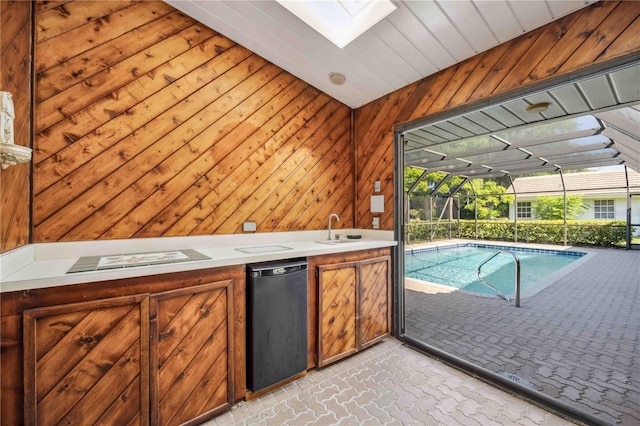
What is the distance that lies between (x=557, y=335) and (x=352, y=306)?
2.47 m

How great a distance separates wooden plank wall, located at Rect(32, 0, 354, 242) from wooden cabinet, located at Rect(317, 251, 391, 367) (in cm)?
86

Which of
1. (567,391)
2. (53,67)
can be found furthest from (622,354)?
(53,67)

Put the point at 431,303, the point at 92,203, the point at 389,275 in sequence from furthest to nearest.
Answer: the point at 431,303
the point at 389,275
the point at 92,203

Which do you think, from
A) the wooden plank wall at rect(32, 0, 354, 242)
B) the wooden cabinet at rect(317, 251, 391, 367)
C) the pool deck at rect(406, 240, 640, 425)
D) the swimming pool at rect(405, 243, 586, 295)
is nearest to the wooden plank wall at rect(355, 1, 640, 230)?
the wooden cabinet at rect(317, 251, 391, 367)

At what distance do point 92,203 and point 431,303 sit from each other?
4.20 meters

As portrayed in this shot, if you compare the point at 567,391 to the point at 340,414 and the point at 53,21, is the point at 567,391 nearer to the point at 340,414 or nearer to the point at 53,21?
the point at 340,414

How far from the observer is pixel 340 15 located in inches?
85.1

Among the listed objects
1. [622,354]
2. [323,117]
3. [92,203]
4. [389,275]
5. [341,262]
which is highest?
[323,117]

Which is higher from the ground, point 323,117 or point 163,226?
point 323,117

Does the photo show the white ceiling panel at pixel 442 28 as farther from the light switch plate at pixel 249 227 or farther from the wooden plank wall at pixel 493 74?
the light switch plate at pixel 249 227

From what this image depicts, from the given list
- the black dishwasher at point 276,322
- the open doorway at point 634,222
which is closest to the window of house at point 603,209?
the open doorway at point 634,222

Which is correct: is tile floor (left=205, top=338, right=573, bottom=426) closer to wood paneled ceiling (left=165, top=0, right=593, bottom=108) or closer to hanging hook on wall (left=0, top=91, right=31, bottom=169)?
hanging hook on wall (left=0, top=91, right=31, bottom=169)

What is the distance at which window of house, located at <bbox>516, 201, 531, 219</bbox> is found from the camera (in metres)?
12.4

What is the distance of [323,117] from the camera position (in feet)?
10.2
